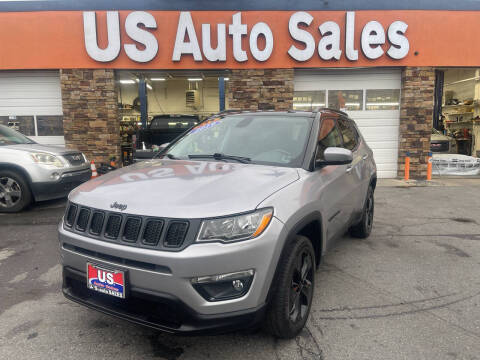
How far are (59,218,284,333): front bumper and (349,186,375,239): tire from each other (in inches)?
113

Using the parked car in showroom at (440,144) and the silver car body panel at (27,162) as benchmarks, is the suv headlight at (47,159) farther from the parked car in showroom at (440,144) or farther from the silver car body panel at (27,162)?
the parked car in showroom at (440,144)

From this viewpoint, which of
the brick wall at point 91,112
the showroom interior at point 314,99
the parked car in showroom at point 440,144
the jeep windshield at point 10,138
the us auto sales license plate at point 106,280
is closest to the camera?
the us auto sales license plate at point 106,280

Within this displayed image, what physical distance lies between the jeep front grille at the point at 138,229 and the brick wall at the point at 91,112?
8.79 metres

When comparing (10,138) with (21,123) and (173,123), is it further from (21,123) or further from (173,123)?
(21,123)

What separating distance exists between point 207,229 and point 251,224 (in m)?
0.27

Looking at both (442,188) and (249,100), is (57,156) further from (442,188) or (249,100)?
(442,188)

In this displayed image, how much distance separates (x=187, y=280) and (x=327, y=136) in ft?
7.19

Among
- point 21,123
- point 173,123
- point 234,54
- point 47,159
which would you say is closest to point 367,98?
point 234,54

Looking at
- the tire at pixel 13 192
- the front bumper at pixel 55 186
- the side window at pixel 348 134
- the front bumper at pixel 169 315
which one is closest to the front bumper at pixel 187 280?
the front bumper at pixel 169 315

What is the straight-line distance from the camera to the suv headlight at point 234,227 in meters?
2.05

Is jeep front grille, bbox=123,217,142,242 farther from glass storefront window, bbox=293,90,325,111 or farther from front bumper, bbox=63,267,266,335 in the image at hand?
glass storefront window, bbox=293,90,325,111

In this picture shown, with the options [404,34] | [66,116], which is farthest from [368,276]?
[66,116]

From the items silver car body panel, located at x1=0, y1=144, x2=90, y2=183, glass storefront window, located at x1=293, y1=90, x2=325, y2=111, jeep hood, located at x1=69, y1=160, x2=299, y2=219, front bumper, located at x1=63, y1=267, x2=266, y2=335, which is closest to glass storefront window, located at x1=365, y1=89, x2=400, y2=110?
glass storefront window, located at x1=293, y1=90, x2=325, y2=111

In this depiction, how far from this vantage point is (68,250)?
2391 mm
